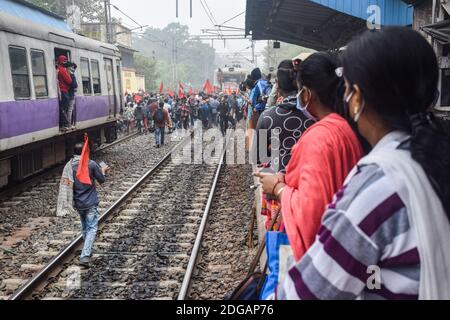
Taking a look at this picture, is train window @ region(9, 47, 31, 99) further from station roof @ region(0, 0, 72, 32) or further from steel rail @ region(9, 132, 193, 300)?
steel rail @ region(9, 132, 193, 300)

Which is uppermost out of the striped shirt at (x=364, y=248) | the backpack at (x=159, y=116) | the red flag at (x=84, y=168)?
the striped shirt at (x=364, y=248)

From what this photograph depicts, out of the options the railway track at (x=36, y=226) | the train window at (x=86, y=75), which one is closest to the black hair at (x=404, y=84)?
the railway track at (x=36, y=226)

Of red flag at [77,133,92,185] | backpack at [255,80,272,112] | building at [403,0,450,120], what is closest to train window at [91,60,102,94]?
backpack at [255,80,272,112]

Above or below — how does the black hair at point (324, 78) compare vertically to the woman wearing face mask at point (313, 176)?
above

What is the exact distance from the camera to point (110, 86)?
15.7 meters

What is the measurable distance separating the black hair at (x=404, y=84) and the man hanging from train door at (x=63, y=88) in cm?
1074

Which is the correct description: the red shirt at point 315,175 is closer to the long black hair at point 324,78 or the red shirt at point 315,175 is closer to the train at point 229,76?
the long black hair at point 324,78

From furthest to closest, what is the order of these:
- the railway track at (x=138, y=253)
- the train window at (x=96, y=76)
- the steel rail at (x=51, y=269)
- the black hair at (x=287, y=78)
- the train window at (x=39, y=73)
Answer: the train window at (x=96, y=76) < the train window at (x=39, y=73) < the railway track at (x=138, y=253) < the steel rail at (x=51, y=269) < the black hair at (x=287, y=78)

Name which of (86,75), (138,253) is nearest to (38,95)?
(86,75)

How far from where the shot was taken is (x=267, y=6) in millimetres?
12852

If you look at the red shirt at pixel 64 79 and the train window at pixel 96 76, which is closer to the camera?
the red shirt at pixel 64 79

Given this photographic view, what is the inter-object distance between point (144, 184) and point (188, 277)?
5.74 m

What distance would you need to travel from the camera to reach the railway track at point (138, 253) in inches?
213

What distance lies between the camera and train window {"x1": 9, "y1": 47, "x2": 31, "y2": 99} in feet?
29.5
